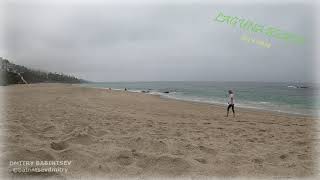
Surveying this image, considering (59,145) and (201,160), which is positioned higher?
(59,145)

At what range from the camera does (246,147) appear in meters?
5.53

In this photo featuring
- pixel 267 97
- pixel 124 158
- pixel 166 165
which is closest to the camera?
pixel 166 165

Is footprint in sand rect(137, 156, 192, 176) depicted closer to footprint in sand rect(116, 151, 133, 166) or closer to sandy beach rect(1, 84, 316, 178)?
sandy beach rect(1, 84, 316, 178)

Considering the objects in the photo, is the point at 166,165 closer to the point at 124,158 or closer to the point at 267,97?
the point at 124,158

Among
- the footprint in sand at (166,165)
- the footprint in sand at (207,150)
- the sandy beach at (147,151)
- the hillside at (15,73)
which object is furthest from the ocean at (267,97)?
the hillside at (15,73)

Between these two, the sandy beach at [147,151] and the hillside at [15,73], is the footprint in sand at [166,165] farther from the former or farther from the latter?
the hillside at [15,73]

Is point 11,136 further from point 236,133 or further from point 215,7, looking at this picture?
point 236,133

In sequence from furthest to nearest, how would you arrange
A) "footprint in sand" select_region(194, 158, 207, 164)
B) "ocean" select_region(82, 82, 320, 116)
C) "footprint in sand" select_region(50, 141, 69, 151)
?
1. "ocean" select_region(82, 82, 320, 116)
2. "footprint in sand" select_region(50, 141, 69, 151)
3. "footprint in sand" select_region(194, 158, 207, 164)

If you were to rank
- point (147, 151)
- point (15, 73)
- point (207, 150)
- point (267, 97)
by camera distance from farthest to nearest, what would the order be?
point (267, 97) → point (15, 73) → point (207, 150) → point (147, 151)

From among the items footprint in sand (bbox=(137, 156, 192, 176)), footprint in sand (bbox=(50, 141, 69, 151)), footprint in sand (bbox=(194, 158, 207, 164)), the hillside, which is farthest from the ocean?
the hillside

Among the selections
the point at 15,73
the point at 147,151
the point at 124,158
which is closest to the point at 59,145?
the point at 124,158

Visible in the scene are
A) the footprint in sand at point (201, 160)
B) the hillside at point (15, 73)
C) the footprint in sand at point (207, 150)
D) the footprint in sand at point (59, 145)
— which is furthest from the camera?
the hillside at point (15, 73)

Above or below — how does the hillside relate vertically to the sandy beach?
above

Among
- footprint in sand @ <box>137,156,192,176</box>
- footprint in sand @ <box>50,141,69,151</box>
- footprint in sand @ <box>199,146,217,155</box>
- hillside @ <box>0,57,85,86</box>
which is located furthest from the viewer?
hillside @ <box>0,57,85,86</box>
